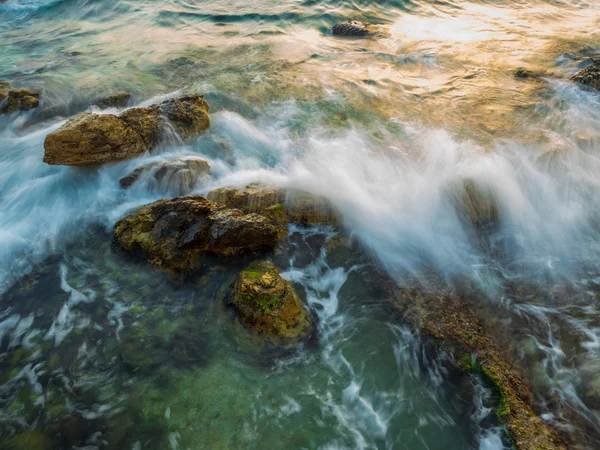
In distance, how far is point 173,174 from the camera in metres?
7.31

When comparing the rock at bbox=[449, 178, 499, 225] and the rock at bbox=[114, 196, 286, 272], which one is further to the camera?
the rock at bbox=[449, 178, 499, 225]

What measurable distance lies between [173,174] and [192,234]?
2016mm

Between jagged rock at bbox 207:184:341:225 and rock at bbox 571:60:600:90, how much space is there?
28.5 feet

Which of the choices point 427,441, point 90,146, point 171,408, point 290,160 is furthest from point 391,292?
point 90,146

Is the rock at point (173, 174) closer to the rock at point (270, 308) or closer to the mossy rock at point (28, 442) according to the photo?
the rock at point (270, 308)

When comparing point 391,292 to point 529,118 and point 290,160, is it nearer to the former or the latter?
point 290,160

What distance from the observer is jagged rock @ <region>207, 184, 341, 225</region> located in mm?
6664

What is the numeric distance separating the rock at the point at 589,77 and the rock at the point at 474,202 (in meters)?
6.01

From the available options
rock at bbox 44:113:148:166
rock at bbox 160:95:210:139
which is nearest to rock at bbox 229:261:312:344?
rock at bbox 44:113:148:166

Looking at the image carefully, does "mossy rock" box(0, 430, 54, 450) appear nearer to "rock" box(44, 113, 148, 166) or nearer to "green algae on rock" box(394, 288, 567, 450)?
"green algae on rock" box(394, 288, 567, 450)

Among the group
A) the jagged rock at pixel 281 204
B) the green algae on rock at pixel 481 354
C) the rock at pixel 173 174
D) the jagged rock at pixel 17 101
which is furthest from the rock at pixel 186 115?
the green algae on rock at pixel 481 354

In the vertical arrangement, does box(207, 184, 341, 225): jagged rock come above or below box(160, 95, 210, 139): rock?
below

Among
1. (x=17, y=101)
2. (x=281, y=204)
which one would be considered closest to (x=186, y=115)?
(x=281, y=204)

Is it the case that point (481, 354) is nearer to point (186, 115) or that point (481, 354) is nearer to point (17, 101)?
point (186, 115)
